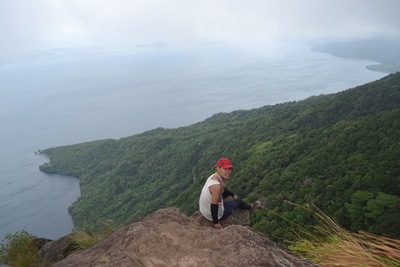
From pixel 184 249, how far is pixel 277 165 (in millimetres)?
52512

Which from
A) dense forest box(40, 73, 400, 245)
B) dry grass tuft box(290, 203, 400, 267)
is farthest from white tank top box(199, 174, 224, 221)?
dry grass tuft box(290, 203, 400, 267)

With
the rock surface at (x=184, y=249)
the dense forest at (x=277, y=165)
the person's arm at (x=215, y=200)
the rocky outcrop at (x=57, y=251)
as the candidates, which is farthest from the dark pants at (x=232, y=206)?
the rocky outcrop at (x=57, y=251)

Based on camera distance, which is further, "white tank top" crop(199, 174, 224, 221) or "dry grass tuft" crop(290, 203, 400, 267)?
"white tank top" crop(199, 174, 224, 221)

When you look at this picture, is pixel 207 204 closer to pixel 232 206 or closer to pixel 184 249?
pixel 232 206

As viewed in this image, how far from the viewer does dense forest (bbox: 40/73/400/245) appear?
34.9 meters

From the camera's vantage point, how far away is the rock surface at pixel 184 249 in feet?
10.9

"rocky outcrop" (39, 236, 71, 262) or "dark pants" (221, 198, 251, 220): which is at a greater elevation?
"dark pants" (221, 198, 251, 220)

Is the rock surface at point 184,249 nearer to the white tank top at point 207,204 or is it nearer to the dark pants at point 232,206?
the white tank top at point 207,204

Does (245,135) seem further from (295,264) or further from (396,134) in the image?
(295,264)

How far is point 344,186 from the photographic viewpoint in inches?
1528

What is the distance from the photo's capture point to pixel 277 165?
178 ft

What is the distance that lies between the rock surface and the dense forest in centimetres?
58

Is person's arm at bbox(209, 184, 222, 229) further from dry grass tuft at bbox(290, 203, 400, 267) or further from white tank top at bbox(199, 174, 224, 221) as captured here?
dry grass tuft at bbox(290, 203, 400, 267)

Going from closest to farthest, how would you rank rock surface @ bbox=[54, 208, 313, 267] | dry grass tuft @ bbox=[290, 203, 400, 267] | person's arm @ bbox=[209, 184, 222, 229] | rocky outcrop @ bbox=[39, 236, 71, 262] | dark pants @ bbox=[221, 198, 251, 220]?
dry grass tuft @ bbox=[290, 203, 400, 267], rock surface @ bbox=[54, 208, 313, 267], person's arm @ bbox=[209, 184, 222, 229], dark pants @ bbox=[221, 198, 251, 220], rocky outcrop @ bbox=[39, 236, 71, 262]
